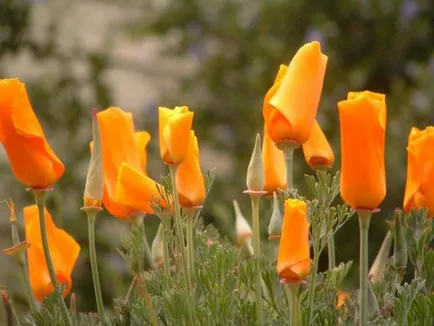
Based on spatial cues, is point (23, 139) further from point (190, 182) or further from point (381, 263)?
point (381, 263)

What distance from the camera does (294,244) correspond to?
571 millimetres

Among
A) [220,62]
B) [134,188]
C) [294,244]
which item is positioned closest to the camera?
[294,244]

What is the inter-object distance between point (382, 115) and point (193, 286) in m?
0.16

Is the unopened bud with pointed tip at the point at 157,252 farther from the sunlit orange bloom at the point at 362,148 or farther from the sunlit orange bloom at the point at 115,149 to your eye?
the sunlit orange bloom at the point at 362,148

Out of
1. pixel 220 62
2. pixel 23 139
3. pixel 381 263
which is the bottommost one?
pixel 220 62

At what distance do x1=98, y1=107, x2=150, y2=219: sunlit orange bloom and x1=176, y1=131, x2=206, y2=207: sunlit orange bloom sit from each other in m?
0.06

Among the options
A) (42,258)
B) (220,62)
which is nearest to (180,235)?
(42,258)

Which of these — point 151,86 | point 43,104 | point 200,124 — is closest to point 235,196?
point 200,124

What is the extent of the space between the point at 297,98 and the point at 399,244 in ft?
0.38

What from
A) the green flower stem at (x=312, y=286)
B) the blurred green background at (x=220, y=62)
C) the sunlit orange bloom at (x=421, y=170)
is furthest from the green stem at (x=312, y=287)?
the blurred green background at (x=220, y=62)

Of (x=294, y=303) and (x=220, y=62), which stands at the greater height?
(x=294, y=303)

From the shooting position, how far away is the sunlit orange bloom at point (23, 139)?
0.62 metres

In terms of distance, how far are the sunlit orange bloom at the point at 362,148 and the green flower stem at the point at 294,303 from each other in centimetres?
7

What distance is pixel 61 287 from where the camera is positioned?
25.2 inches
